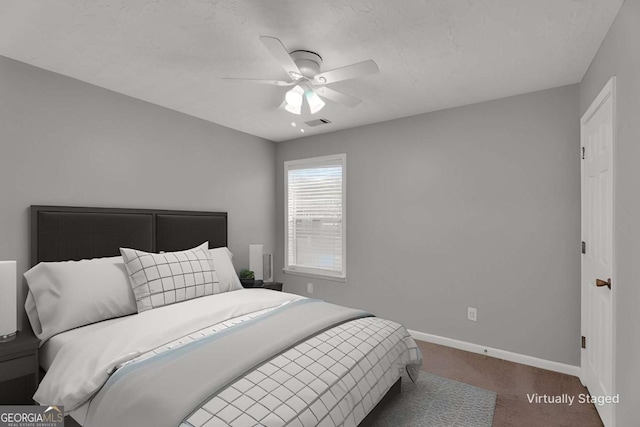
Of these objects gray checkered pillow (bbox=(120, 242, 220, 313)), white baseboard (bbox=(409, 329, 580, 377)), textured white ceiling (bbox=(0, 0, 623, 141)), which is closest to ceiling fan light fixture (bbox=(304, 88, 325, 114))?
textured white ceiling (bbox=(0, 0, 623, 141))

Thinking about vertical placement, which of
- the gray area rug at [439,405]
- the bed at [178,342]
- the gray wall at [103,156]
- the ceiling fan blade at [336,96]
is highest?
the ceiling fan blade at [336,96]

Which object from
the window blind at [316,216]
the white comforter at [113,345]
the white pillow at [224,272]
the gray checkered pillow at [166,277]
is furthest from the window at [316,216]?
the white comforter at [113,345]

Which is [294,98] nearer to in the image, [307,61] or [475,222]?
[307,61]

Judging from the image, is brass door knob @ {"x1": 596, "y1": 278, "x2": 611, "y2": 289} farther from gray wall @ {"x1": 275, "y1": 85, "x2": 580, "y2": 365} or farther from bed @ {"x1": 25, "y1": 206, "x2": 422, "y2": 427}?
bed @ {"x1": 25, "y1": 206, "x2": 422, "y2": 427}

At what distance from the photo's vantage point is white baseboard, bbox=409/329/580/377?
271 centimetres

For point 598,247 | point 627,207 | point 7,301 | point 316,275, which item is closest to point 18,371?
point 7,301

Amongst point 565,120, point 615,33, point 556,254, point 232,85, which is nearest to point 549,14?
point 615,33

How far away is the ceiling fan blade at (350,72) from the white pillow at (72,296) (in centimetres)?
205

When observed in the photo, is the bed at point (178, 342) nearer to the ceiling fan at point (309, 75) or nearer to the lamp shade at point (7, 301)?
the lamp shade at point (7, 301)

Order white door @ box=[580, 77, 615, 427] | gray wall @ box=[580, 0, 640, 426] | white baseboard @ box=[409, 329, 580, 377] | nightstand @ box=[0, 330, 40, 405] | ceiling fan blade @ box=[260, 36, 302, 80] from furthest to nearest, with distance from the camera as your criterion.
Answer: white baseboard @ box=[409, 329, 580, 377], white door @ box=[580, 77, 615, 427], nightstand @ box=[0, 330, 40, 405], ceiling fan blade @ box=[260, 36, 302, 80], gray wall @ box=[580, 0, 640, 426]

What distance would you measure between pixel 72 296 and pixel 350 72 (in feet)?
7.59

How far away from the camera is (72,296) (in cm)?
215

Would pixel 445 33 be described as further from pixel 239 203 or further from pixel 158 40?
pixel 239 203

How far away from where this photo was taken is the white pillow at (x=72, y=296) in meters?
2.10
